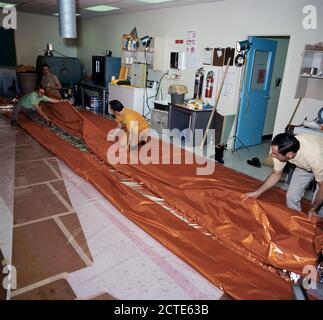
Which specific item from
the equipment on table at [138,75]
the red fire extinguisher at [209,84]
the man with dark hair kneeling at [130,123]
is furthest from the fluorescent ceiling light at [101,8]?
the man with dark hair kneeling at [130,123]

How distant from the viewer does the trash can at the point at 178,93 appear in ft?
17.4

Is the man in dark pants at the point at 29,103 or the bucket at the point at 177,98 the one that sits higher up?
the bucket at the point at 177,98

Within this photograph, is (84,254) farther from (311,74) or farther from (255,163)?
(311,74)

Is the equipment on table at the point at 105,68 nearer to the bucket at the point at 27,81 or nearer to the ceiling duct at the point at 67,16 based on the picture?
the ceiling duct at the point at 67,16

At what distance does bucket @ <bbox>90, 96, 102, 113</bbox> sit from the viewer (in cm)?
727

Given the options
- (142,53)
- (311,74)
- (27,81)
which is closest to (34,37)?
(27,81)

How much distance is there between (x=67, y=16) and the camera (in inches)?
207

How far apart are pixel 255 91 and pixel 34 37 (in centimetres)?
725

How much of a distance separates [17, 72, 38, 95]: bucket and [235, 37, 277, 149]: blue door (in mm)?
5984

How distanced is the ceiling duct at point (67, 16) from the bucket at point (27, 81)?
2926mm

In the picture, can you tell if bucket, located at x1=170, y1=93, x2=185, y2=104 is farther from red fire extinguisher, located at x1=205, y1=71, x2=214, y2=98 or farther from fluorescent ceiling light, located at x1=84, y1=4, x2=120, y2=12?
fluorescent ceiling light, located at x1=84, y1=4, x2=120, y2=12

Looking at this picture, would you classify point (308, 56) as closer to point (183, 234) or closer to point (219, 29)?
point (219, 29)

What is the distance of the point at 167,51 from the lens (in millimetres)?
6031

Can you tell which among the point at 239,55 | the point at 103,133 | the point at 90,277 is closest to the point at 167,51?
the point at 239,55
